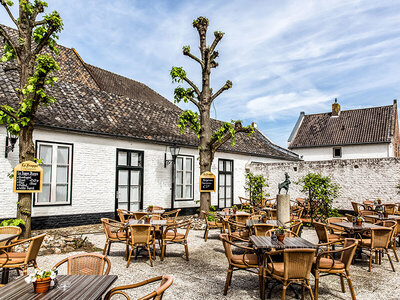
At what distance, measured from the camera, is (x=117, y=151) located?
37.5 feet

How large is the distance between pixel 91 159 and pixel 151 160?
254 centimetres

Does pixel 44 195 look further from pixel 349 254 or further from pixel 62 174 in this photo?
pixel 349 254

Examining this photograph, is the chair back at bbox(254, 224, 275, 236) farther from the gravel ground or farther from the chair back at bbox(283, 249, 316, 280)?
the chair back at bbox(283, 249, 316, 280)

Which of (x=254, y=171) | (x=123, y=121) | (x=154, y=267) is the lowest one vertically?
(x=154, y=267)

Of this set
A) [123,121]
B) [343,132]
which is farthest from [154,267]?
[343,132]

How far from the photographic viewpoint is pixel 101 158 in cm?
1096

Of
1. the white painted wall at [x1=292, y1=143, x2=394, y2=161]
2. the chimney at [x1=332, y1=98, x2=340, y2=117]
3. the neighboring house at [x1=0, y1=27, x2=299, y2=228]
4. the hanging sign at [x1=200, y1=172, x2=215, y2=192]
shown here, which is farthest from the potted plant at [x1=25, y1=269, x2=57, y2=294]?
the chimney at [x1=332, y1=98, x2=340, y2=117]

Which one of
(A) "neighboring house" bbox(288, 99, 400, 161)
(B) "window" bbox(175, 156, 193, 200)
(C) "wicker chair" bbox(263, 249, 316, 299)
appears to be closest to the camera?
(C) "wicker chair" bbox(263, 249, 316, 299)

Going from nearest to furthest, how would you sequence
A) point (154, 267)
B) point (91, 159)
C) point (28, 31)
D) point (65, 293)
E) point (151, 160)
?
point (65, 293)
point (154, 267)
point (28, 31)
point (91, 159)
point (151, 160)

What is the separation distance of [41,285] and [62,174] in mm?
7822

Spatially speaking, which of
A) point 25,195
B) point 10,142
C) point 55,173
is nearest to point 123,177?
point 55,173

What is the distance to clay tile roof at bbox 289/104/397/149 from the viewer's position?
2550 cm

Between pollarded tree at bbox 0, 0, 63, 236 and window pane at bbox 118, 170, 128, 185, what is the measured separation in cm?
396

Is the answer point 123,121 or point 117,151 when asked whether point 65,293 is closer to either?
point 117,151
